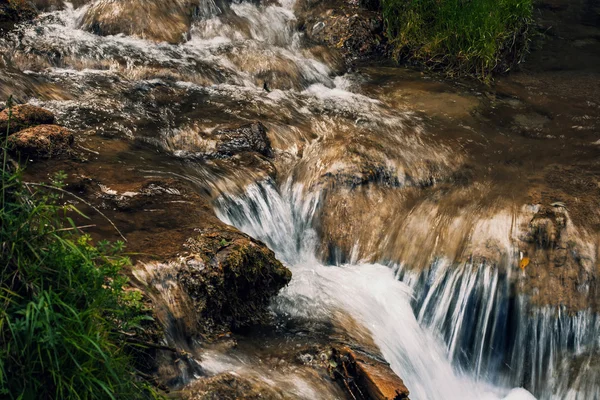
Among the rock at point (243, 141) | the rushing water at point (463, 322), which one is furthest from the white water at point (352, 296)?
the rock at point (243, 141)

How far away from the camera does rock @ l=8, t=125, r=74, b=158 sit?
539 cm

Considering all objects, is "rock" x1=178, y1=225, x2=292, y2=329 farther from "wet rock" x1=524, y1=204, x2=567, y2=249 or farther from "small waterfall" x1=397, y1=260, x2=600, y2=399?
"wet rock" x1=524, y1=204, x2=567, y2=249

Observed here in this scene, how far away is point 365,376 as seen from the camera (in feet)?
13.7

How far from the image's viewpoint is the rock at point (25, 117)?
18.0ft

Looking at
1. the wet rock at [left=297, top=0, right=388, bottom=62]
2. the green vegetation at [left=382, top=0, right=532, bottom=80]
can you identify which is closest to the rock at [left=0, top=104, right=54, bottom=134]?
the wet rock at [left=297, top=0, right=388, bottom=62]

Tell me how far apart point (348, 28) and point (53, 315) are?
794cm

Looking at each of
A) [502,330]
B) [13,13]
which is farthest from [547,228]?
[13,13]

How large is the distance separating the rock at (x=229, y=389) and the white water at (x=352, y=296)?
1.09 metres

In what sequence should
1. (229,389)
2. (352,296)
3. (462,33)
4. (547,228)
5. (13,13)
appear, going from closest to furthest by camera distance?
(229,389)
(352,296)
(547,228)
(13,13)
(462,33)

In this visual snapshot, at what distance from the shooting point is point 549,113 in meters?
8.20

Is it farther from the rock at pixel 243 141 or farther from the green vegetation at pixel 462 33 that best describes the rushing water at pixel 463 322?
the green vegetation at pixel 462 33

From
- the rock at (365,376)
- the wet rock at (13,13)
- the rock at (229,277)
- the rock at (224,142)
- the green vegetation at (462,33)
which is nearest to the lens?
the rock at (365,376)

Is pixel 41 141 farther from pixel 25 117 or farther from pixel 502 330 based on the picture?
pixel 502 330

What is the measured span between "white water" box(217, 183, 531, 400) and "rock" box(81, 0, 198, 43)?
3432 millimetres
